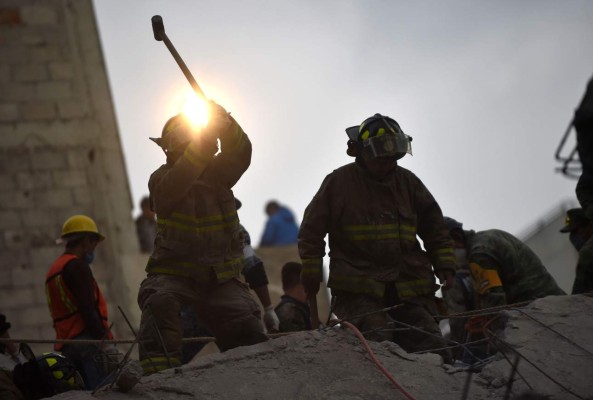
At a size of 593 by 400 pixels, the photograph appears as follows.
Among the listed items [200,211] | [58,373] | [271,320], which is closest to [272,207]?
[271,320]

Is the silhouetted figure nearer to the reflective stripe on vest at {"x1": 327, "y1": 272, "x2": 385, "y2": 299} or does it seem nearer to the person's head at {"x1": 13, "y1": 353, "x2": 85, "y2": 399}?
the reflective stripe on vest at {"x1": 327, "y1": 272, "x2": 385, "y2": 299}

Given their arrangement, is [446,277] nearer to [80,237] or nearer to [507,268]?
[507,268]

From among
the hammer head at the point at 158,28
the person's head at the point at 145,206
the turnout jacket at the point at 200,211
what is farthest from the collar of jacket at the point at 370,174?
the person's head at the point at 145,206

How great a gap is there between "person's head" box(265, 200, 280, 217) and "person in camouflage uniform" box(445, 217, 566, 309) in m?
6.55

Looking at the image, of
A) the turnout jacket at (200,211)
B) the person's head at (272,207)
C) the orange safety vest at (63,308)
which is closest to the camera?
the turnout jacket at (200,211)

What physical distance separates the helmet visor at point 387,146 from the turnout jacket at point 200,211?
813 millimetres

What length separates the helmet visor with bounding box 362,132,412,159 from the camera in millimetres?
6898

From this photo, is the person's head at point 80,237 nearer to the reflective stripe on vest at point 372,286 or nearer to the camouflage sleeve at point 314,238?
the camouflage sleeve at point 314,238

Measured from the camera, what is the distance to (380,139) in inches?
273

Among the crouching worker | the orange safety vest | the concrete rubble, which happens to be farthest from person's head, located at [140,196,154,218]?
the concrete rubble

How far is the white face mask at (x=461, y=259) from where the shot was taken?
332 inches

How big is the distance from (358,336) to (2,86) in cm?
808

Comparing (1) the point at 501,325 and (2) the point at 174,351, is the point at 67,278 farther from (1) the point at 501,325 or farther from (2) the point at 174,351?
(1) the point at 501,325

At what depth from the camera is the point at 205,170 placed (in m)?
6.62
